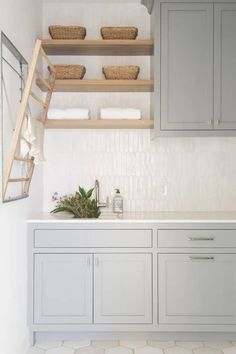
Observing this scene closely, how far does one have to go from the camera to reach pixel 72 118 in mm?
3334

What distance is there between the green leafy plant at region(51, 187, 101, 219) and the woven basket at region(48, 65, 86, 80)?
0.89m

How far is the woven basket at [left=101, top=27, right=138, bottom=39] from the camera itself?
3.32 meters

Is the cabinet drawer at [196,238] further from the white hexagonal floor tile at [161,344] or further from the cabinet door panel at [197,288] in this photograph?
the white hexagonal floor tile at [161,344]

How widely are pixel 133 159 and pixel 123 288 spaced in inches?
44.1

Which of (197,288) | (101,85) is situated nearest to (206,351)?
(197,288)

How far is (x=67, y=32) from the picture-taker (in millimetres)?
3322

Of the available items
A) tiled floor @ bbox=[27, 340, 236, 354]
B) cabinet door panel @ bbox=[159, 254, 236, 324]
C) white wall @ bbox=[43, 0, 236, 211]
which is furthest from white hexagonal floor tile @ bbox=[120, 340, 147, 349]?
white wall @ bbox=[43, 0, 236, 211]

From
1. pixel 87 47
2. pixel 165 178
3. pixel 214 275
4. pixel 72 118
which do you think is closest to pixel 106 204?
pixel 165 178

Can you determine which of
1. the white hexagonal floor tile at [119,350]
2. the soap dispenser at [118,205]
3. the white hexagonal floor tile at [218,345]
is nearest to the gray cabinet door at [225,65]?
the soap dispenser at [118,205]

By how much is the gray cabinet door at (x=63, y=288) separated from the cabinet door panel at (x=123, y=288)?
7 centimetres

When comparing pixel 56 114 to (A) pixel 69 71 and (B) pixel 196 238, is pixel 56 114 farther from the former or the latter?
(B) pixel 196 238

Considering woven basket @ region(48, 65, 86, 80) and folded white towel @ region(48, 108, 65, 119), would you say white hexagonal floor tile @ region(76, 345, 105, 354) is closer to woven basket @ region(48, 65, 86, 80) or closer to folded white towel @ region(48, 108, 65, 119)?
folded white towel @ region(48, 108, 65, 119)

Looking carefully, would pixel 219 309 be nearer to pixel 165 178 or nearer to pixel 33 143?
pixel 165 178

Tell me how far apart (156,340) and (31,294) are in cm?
97
